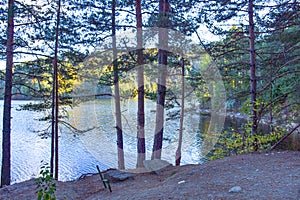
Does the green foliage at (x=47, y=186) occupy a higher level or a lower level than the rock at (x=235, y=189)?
higher

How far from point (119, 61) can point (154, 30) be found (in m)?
1.30

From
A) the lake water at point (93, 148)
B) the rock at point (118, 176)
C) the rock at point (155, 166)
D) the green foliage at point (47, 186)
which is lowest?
the lake water at point (93, 148)

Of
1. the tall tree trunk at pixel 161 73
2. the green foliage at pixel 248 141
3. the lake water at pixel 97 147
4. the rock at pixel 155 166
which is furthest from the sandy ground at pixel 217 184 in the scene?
the lake water at pixel 97 147

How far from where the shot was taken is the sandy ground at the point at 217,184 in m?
2.76

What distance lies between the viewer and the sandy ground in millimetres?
2759

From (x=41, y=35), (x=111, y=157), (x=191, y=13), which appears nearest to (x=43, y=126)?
(x=111, y=157)

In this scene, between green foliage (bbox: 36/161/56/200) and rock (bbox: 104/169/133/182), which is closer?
green foliage (bbox: 36/161/56/200)

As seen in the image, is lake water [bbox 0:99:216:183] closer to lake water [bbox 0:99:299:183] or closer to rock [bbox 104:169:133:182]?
lake water [bbox 0:99:299:183]

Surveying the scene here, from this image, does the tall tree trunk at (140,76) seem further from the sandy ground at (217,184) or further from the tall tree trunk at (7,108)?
the tall tree trunk at (7,108)

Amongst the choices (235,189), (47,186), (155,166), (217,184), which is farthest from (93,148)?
(235,189)

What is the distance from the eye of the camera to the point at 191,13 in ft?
20.9

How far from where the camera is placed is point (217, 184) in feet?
10.5

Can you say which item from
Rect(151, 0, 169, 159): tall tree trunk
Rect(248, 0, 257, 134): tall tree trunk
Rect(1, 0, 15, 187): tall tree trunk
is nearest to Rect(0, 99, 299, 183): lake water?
Rect(151, 0, 169, 159): tall tree trunk

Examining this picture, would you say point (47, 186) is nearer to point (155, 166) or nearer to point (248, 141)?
point (155, 166)
